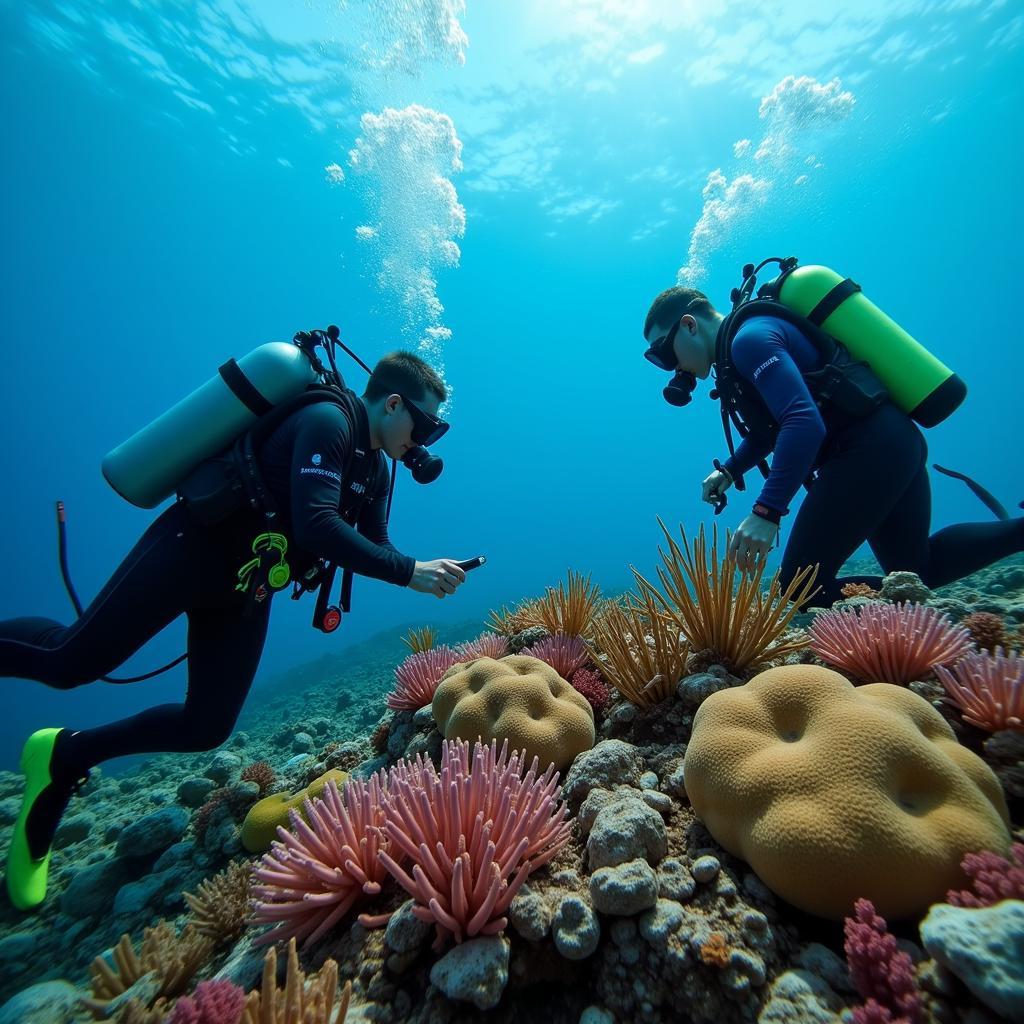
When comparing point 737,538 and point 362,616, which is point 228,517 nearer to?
point 737,538

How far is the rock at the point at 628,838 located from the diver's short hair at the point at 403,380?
3.52 metres

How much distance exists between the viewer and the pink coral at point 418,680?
3287mm

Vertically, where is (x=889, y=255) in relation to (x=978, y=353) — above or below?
above

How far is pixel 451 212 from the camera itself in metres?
20.3

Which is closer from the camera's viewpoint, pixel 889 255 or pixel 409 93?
pixel 409 93

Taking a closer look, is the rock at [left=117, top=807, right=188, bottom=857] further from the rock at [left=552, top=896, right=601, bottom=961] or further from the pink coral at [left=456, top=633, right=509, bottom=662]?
the rock at [left=552, top=896, right=601, bottom=961]

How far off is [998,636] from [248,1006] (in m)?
3.25

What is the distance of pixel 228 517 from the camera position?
351 centimetres

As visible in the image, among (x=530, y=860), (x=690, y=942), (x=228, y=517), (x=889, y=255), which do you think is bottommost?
(x=690, y=942)

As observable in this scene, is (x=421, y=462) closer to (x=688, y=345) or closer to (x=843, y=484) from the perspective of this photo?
(x=688, y=345)

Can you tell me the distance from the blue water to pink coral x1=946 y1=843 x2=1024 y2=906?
22.8 metres

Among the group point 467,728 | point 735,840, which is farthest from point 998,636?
point 467,728

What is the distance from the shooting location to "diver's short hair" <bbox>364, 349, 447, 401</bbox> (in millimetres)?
4078

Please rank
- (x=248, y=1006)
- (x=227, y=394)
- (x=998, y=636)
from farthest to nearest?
(x=227, y=394)
(x=998, y=636)
(x=248, y=1006)
